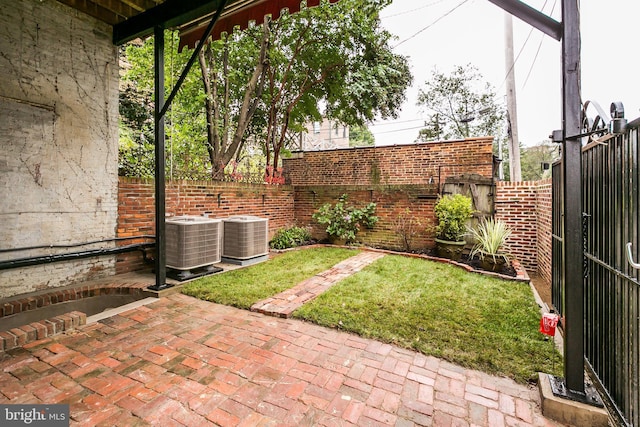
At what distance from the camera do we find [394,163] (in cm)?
802

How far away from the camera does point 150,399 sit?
1.76 metres

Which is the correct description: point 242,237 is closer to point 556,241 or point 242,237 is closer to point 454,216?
point 454,216

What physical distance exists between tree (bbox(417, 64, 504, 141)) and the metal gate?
12646mm

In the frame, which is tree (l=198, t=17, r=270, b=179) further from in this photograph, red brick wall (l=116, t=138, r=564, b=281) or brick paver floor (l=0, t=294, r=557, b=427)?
brick paver floor (l=0, t=294, r=557, b=427)

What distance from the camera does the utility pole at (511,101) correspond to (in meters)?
8.27

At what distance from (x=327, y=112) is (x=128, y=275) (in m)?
7.19

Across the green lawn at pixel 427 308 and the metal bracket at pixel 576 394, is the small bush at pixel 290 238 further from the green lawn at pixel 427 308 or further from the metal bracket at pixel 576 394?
the metal bracket at pixel 576 394

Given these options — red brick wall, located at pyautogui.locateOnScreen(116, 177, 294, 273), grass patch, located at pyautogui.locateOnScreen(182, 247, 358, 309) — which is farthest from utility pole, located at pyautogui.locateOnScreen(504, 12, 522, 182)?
red brick wall, located at pyautogui.locateOnScreen(116, 177, 294, 273)

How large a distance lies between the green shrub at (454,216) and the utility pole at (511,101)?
384cm

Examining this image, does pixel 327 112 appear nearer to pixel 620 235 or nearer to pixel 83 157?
pixel 83 157

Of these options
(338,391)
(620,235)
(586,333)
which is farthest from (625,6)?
(338,391)

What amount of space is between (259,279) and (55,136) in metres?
3.10

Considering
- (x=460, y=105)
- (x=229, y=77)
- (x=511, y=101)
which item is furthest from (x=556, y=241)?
(x=460, y=105)

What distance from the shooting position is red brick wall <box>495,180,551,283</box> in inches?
211
